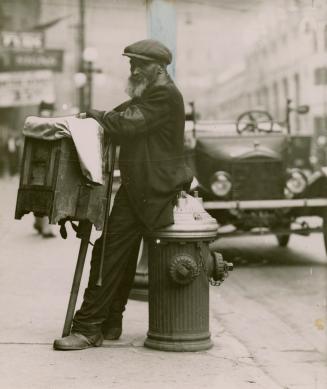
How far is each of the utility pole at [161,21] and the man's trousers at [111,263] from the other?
249cm

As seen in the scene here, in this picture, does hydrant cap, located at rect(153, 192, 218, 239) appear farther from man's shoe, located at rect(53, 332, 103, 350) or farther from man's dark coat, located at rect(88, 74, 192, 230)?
man's shoe, located at rect(53, 332, 103, 350)

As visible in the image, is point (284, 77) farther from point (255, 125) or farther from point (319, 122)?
point (255, 125)

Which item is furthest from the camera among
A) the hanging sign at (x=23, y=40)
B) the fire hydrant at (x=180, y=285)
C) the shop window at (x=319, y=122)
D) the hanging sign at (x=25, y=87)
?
the shop window at (x=319, y=122)

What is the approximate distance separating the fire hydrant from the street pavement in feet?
0.38

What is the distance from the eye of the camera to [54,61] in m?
27.9

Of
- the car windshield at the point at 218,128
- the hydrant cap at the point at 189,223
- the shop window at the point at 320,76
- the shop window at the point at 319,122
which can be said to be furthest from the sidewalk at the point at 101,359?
the shop window at the point at 320,76

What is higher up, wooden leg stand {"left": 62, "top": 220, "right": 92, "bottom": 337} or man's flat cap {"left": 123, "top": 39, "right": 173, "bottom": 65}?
man's flat cap {"left": 123, "top": 39, "right": 173, "bottom": 65}

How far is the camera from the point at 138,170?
6.20m

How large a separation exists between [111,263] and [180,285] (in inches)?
19.1

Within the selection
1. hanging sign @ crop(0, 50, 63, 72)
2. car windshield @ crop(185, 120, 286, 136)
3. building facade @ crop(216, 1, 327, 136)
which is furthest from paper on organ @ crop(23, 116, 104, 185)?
building facade @ crop(216, 1, 327, 136)

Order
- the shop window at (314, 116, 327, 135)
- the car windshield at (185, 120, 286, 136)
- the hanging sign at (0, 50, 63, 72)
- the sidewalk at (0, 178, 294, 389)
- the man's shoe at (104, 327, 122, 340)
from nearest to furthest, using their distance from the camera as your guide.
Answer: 1. the sidewalk at (0, 178, 294, 389)
2. the man's shoe at (104, 327, 122, 340)
3. the car windshield at (185, 120, 286, 136)
4. the hanging sign at (0, 50, 63, 72)
5. the shop window at (314, 116, 327, 135)

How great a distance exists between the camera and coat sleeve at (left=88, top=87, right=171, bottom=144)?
6.06 meters

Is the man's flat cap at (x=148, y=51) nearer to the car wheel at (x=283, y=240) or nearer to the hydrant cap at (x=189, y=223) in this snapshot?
the hydrant cap at (x=189, y=223)

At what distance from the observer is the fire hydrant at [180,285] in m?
6.25
